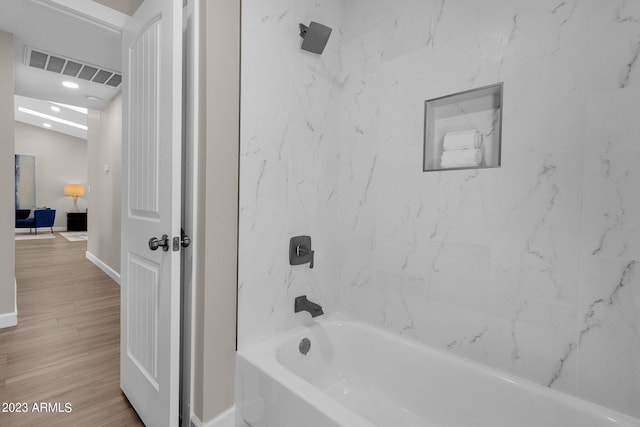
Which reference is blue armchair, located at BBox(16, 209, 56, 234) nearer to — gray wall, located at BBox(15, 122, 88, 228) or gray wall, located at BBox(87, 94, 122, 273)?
gray wall, located at BBox(15, 122, 88, 228)

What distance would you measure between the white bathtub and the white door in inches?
15.6

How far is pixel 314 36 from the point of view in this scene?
175cm

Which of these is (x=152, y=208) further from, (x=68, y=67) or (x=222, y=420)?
(x=68, y=67)

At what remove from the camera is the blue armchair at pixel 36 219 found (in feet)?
25.5

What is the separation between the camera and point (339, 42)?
200 cm

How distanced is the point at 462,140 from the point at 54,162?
37.2ft

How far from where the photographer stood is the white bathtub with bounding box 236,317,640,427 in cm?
116

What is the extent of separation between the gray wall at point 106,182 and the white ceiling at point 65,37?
0.38 metres

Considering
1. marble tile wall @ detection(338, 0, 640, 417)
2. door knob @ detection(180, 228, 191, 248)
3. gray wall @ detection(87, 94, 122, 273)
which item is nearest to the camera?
marble tile wall @ detection(338, 0, 640, 417)

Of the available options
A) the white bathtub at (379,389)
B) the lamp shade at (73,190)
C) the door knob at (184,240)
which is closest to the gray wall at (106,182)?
the door knob at (184,240)

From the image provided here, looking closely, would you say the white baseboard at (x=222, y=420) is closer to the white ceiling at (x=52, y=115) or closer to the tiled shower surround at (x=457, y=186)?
the tiled shower surround at (x=457, y=186)

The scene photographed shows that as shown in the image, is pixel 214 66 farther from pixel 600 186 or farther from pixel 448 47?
pixel 600 186

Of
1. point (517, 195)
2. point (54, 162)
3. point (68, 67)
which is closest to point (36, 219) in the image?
point (54, 162)

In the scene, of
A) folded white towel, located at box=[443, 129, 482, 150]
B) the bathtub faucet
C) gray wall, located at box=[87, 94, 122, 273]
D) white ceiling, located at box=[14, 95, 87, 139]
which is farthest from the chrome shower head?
white ceiling, located at box=[14, 95, 87, 139]
